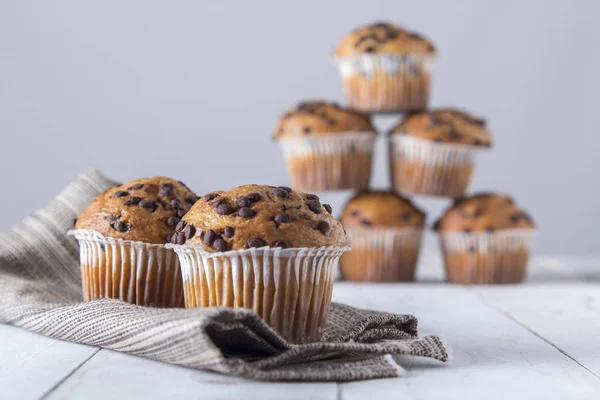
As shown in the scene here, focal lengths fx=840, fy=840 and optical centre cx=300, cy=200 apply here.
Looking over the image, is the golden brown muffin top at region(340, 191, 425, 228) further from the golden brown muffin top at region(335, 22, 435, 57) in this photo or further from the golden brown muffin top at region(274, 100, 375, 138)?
the golden brown muffin top at region(335, 22, 435, 57)

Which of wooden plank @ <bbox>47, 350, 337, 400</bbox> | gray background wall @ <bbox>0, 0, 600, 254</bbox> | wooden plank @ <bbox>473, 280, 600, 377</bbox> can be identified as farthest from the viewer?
gray background wall @ <bbox>0, 0, 600, 254</bbox>

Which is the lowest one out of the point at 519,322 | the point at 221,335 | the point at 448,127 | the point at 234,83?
the point at 519,322

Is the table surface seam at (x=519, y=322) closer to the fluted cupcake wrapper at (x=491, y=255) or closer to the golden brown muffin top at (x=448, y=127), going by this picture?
the fluted cupcake wrapper at (x=491, y=255)

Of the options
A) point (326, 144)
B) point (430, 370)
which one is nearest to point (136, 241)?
point (430, 370)

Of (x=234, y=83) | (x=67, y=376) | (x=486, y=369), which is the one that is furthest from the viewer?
(x=234, y=83)

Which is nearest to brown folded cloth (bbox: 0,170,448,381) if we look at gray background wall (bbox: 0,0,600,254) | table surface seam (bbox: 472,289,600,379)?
table surface seam (bbox: 472,289,600,379)

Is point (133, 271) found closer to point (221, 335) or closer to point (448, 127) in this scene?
point (221, 335)

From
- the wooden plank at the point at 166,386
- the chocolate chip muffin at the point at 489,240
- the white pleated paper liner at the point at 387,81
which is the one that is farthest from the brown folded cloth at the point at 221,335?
the white pleated paper liner at the point at 387,81

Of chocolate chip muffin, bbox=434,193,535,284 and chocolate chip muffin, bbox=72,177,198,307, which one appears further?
chocolate chip muffin, bbox=434,193,535,284
